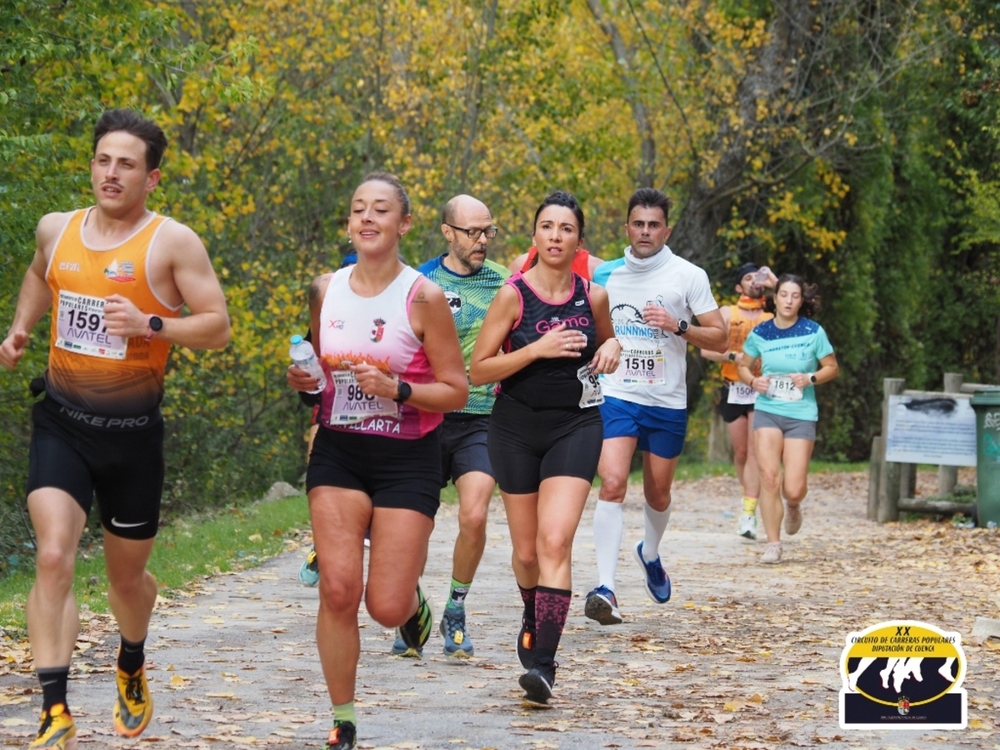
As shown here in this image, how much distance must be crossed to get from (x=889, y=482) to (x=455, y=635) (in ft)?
35.3

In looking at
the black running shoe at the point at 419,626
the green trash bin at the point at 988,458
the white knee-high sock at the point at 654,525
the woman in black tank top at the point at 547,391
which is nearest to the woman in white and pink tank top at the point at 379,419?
the woman in black tank top at the point at 547,391

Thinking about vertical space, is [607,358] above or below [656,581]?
above

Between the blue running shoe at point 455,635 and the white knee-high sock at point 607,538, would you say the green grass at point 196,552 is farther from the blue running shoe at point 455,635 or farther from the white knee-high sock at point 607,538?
the white knee-high sock at point 607,538

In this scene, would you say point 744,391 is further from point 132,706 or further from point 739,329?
point 132,706

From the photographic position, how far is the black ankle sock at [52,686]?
5625mm

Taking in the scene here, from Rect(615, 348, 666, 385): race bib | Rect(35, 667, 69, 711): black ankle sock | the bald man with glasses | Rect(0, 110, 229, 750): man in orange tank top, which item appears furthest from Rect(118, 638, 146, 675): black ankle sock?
Rect(615, 348, 666, 385): race bib

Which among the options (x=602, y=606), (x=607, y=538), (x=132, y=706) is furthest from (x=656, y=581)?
(x=132, y=706)

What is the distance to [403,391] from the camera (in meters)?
5.97

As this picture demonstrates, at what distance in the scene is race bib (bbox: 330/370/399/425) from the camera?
611 centimetres

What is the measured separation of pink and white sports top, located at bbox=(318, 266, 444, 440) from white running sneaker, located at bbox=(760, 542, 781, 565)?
806 cm

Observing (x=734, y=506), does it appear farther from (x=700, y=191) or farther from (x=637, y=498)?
(x=700, y=191)

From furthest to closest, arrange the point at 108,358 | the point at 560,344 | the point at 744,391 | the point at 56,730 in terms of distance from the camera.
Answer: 1. the point at 744,391
2. the point at 560,344
3. the point at 108,358
4. the point at 56,730

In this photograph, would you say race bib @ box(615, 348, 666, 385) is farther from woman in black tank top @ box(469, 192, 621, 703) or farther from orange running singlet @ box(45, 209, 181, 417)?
orange running singlet @ box(45, 209, 181, 417)

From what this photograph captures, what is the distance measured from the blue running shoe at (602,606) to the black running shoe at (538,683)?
7.71ft
